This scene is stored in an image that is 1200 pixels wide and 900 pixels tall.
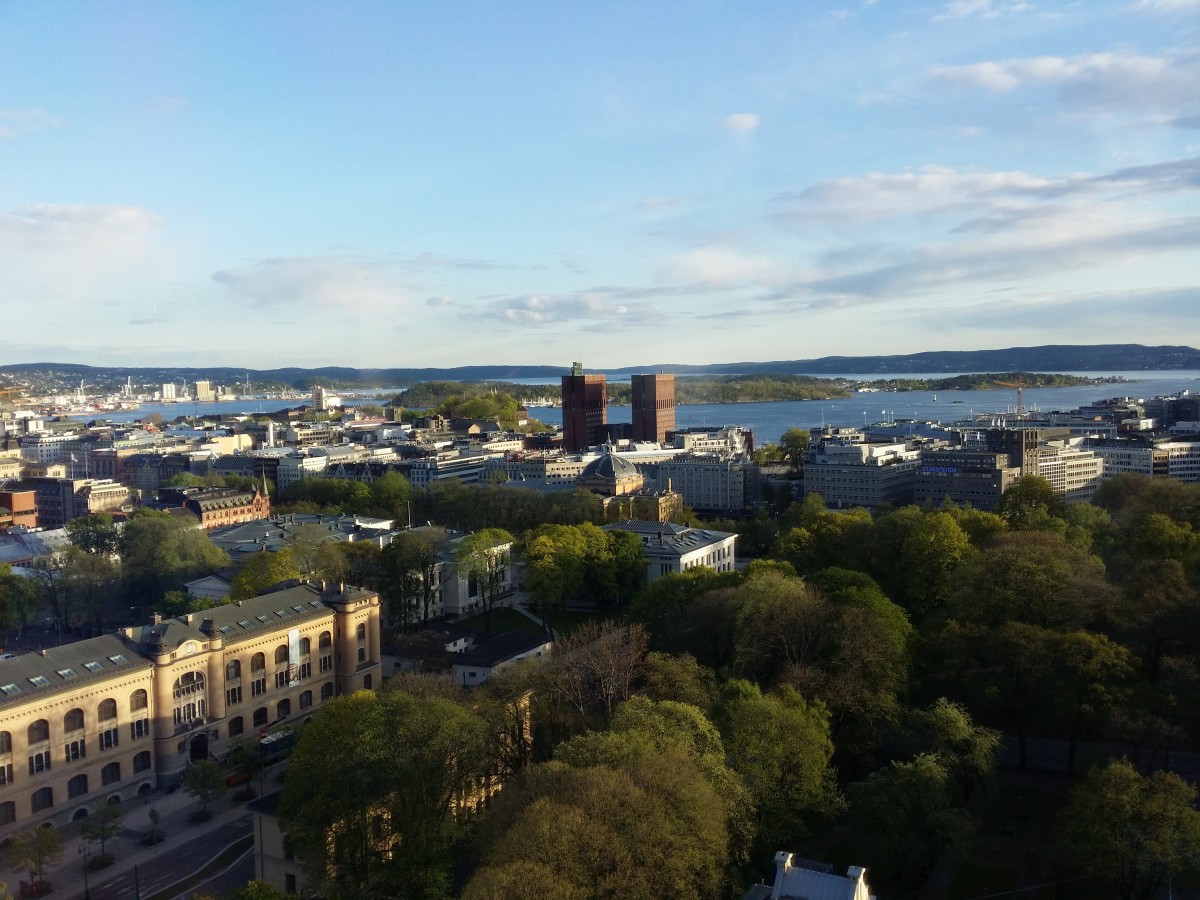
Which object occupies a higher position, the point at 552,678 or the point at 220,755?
the point at 552,678

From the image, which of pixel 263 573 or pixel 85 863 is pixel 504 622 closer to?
pixel 263 573

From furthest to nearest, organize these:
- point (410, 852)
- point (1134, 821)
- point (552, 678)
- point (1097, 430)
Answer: point (1097, 430)
point (552, 678)
point (410, 852)
point (1134, 821)

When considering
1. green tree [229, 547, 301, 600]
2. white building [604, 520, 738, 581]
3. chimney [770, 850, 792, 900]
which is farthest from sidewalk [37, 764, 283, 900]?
white building [604, 520, 738, 581]

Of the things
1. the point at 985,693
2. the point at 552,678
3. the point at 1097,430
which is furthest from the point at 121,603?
the point at 1097,430

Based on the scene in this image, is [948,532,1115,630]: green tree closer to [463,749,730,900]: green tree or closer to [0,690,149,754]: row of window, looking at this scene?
[463,749,730,900]: green tree

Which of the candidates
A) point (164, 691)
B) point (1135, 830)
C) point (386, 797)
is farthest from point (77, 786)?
point (1135, 830)

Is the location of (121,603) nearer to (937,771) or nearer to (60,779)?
(60,779)

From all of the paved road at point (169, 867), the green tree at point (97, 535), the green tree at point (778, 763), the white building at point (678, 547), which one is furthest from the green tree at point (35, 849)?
the green tree at point (97, 535)
